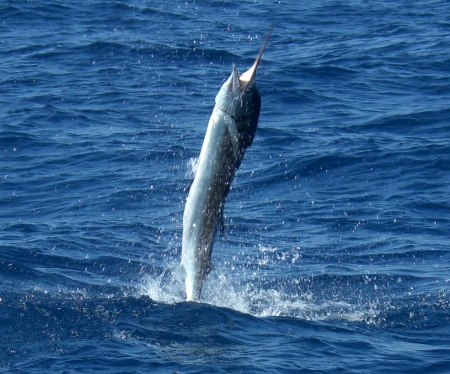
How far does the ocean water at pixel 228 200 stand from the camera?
9219mm

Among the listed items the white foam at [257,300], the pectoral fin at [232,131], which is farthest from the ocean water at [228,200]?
the pectoral fin at [232,131]

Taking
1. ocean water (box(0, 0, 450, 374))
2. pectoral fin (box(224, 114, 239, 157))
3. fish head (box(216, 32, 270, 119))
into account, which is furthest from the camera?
ocean water (box(0, 0, 450, 374))

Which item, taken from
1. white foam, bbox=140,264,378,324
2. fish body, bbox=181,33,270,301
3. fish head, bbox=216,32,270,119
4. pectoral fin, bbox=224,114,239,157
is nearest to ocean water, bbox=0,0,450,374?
white foam, bbox=140,264,378,324

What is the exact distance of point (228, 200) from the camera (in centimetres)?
1514

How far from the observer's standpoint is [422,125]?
18203 millimetres

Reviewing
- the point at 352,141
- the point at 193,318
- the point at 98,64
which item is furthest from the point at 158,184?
the point at 98,64

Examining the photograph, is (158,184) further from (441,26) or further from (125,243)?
(441,26)

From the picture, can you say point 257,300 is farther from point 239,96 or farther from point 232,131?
point 239,96

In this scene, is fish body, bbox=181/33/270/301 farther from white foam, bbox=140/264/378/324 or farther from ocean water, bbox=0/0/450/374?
white foam, bbox=140/264/378/324

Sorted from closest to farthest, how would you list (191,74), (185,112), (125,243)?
(125,243) → (185,112) → (191,74)

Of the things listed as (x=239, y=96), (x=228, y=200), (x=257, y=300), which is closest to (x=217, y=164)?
(x=239, y=96)

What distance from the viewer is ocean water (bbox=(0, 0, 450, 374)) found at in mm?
9219

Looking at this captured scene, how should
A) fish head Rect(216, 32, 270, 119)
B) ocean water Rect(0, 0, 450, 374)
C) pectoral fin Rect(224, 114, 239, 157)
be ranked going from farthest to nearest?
ocean water Rect(0, 0, 450, 374) → pectoral fin Rect(224, 114, 239, 157) → fish head Rect(216, 32, 270, 119)

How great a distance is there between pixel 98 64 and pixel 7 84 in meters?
2.78
